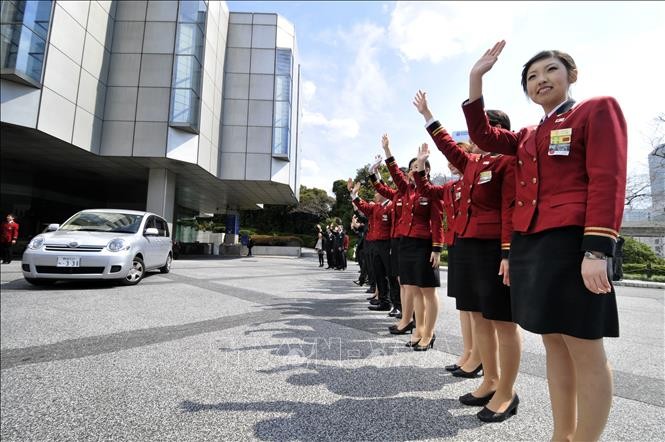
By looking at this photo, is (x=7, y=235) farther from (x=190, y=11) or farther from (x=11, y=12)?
(x=190, y=11)

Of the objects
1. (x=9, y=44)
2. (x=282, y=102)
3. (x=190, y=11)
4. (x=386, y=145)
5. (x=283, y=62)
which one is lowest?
(x=386, y=145)

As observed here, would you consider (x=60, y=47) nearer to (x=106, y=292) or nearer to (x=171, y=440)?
(x=106, y=292)

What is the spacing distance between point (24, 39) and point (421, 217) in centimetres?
1483

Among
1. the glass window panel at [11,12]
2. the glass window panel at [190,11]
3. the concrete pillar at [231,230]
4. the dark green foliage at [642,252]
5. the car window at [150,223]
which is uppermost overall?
the glass window panel at [190,11]

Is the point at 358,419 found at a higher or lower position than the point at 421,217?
lower

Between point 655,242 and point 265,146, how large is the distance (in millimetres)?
18442

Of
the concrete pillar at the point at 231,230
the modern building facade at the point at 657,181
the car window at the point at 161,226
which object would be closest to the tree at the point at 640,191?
the modern building facade at the point at 657,181

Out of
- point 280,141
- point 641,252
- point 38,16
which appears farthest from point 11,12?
point 641,252

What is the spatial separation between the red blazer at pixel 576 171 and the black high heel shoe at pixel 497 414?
1.12 meters

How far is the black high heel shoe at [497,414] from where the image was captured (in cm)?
190

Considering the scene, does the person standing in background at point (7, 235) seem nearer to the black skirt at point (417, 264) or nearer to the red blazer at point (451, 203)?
the black skirt at point (417, 264)

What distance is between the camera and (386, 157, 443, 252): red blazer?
3344mm

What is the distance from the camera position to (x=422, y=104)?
2262 mm

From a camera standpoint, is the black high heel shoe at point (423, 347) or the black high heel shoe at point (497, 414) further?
the black high heel shoe at point (423, 347)
